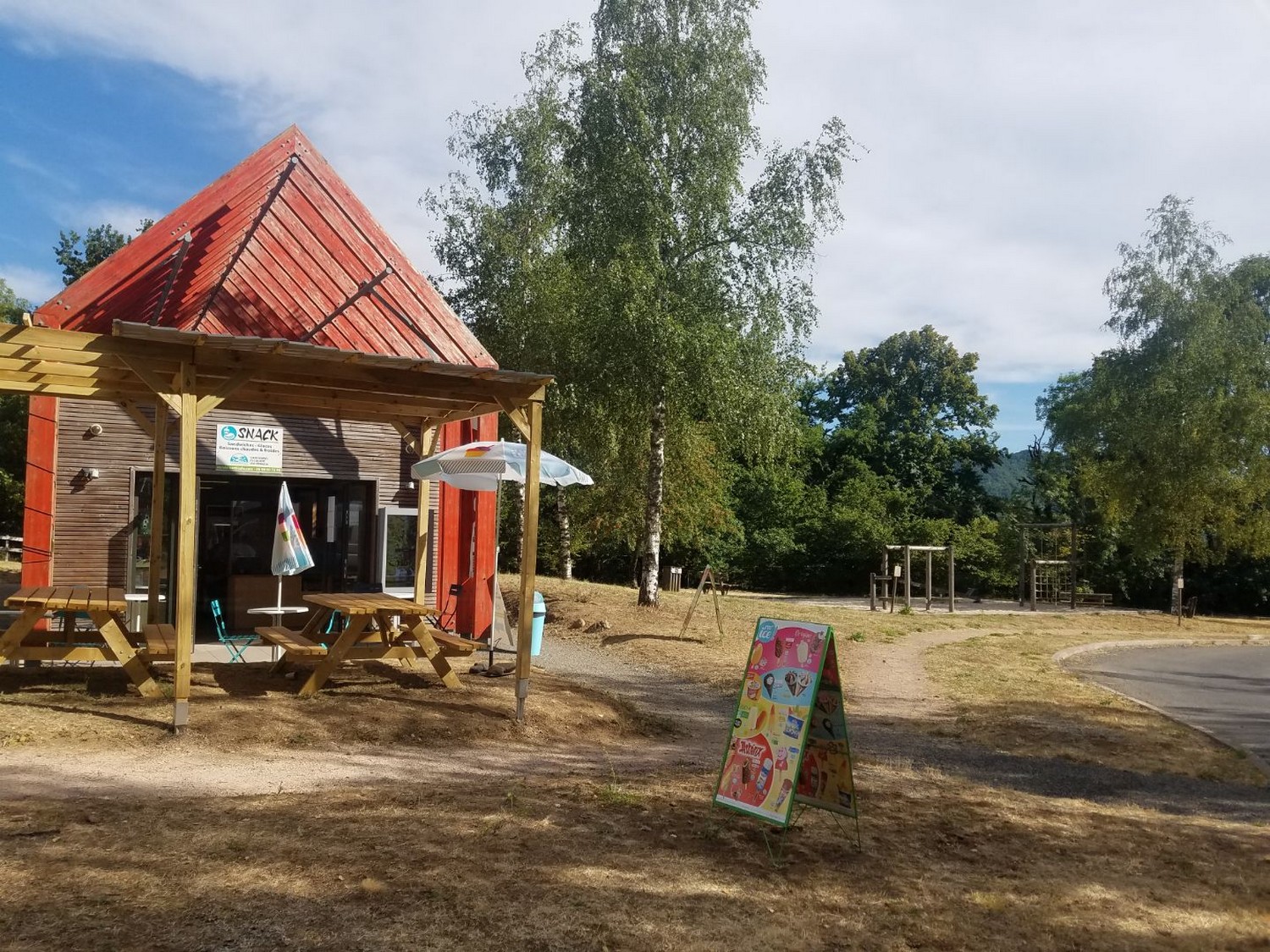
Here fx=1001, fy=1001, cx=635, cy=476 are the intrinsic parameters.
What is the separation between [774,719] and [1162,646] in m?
20.4

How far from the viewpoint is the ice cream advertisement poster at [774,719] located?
5699 millimetres

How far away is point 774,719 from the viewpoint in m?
5.96

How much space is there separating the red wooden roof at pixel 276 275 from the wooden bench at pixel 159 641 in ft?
13.3

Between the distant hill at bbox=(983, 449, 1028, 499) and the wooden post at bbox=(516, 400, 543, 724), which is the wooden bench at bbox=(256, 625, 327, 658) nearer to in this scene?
the wooden post at bbox=(516, 400, 543, 724)

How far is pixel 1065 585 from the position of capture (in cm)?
3653

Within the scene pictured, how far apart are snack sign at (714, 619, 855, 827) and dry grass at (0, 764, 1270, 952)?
27 centimetres

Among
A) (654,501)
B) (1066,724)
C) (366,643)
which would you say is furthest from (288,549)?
(1066,724)

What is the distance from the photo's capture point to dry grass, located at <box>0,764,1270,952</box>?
423 centimetres

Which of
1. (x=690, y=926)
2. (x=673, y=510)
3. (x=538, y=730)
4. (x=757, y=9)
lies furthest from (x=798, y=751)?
(x=673, y=510)

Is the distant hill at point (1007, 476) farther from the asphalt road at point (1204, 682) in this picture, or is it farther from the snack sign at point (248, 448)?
the snack sign at point (248, 448)

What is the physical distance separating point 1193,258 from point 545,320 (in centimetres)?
2015

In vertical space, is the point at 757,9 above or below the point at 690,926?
above

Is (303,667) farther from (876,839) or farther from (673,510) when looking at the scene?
(673,510)

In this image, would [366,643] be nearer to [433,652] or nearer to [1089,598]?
[433,652]
